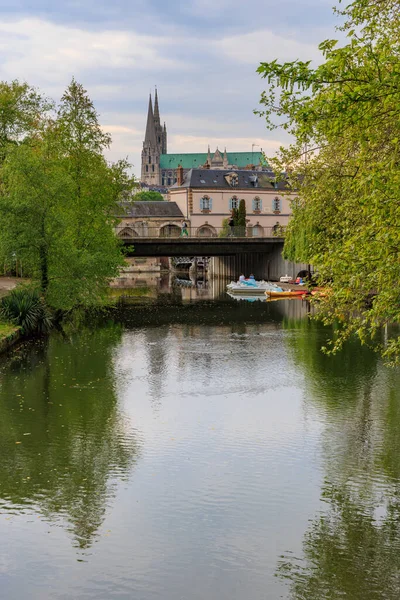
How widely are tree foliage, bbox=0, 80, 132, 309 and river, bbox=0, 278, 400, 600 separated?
24.9 ft

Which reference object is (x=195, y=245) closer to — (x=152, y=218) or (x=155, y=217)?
(x=152, y=218)

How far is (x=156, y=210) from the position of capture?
101750 millimetres

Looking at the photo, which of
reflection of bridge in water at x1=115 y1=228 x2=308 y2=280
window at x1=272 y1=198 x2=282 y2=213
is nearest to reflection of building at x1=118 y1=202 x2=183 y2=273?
window at x1=272 y1=198 x2=282 y2=213

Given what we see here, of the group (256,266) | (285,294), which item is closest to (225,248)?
(256,266)

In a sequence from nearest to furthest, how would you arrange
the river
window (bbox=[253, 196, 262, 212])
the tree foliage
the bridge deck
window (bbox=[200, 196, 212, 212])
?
the river → the tree foliage → the bridge deck → window (bbox=[200, 196, 212, 212]) → window (bbox=[253, 196, 262, 212])

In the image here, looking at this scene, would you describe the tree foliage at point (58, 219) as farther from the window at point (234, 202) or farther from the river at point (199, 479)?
the window at point (234, 202)

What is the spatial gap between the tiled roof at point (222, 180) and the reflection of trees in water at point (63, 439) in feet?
248

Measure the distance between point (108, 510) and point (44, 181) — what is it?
2256 cm

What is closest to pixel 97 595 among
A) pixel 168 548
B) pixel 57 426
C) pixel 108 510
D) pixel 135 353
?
pixel 168 548

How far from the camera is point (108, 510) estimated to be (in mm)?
12438

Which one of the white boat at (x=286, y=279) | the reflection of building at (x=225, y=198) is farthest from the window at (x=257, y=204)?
the white boat at (x=286, y=279)

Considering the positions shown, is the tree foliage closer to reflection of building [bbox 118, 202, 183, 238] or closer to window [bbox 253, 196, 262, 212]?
reflection of building [bbox 118, 202, 183, 238]

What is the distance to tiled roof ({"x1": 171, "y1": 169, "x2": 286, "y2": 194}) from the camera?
99938 millimetres

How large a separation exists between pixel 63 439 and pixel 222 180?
86.9 metres
